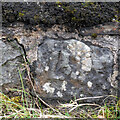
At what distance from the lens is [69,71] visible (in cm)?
116

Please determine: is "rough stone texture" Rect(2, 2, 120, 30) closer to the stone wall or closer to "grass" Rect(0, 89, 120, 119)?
the stone wall

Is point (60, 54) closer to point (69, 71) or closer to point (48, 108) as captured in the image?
point (69, 71)

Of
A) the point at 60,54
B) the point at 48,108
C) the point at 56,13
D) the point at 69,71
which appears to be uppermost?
the point at 56,13

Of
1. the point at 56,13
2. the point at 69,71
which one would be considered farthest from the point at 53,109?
the point at 56,13

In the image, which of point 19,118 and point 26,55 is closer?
point 19,118

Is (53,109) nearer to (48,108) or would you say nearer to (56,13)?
(48,108)

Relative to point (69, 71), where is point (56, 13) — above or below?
above

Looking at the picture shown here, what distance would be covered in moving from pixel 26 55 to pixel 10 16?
0.30 meters

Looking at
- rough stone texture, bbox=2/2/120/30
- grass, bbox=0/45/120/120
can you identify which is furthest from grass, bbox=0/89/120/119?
rough stone texture, bbox=2/2/120/30

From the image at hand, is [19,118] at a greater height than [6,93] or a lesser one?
lesser

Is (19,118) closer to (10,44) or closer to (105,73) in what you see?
(10,44)

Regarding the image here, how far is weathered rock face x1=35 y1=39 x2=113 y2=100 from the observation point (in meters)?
1.16

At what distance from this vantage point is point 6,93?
3.90 feet

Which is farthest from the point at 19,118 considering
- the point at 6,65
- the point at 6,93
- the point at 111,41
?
the point at 111,41
